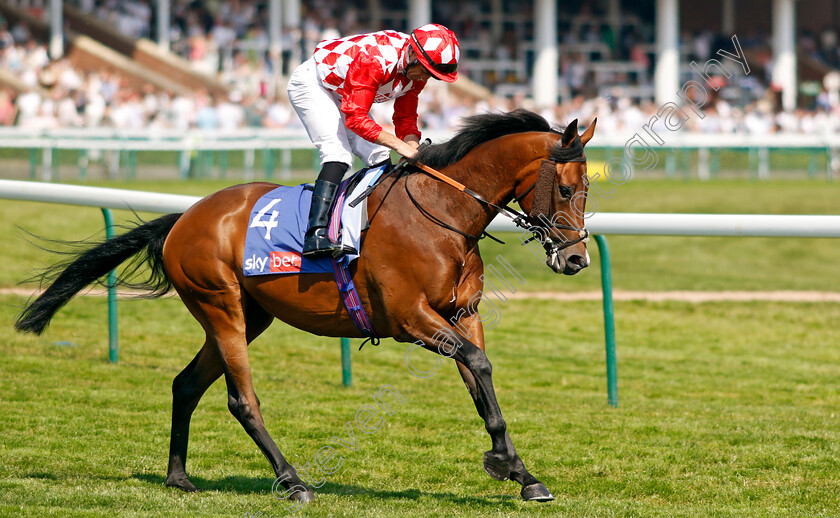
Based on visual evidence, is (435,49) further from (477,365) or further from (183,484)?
(183,484)

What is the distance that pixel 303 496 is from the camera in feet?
14.6

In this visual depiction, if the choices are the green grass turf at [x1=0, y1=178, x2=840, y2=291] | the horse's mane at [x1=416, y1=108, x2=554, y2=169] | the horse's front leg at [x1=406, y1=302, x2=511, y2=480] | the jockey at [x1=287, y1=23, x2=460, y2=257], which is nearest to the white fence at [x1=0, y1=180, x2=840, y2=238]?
the jockey at [x1=287, y1=23, x2=460, y2=257]

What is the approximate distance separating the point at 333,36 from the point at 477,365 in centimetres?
1978

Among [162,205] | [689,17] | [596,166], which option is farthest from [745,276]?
[689,17]

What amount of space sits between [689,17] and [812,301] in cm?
2532

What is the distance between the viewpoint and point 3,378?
642 cm

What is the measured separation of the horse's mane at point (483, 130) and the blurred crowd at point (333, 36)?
11144mm

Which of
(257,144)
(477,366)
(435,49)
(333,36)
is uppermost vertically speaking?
(333,36)

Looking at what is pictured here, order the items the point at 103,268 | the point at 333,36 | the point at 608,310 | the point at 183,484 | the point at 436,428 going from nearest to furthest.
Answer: the point at 183,484 < the point at 103,268 < the point at 436,428 < the point at 608,310 < the point at 333,36

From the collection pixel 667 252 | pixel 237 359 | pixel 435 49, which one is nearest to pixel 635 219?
pixel 435 49

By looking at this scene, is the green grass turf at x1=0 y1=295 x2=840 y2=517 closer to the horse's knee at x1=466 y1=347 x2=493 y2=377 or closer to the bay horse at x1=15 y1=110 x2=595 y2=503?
the bay horse at x1=15 y1=110 x2=595 y2=503

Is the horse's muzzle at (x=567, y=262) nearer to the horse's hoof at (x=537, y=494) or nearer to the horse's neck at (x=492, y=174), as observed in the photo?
the horse's neck at (x=492, y=174)

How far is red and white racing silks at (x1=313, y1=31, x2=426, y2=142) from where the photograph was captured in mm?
→ 4559

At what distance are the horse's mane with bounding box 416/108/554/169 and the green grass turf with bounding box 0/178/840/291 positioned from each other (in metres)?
7.03
